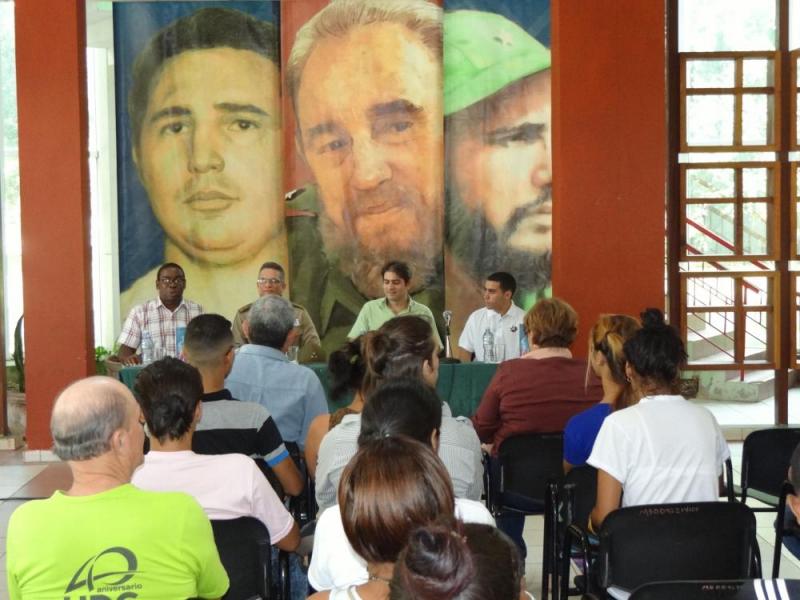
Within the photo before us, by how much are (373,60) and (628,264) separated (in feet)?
8.81

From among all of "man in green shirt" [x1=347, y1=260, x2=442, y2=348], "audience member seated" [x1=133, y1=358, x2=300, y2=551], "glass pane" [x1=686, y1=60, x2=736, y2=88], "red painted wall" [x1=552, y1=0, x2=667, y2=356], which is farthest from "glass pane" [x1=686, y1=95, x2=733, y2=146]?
"audience member seated" [x1=133, y1=358, x2=300, y2=551]

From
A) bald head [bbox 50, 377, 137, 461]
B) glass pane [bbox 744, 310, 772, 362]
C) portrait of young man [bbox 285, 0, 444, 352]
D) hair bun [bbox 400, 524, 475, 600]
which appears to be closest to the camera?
hair bun [bbox 400, 524, 475, 600]

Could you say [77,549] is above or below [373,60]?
below

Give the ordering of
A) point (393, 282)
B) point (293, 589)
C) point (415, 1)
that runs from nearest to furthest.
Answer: point (293, 589), point (393, 282), point (415, 1)

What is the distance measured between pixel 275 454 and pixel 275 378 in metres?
0.80

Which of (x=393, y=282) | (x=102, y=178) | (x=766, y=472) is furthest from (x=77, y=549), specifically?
(x=102, y=178)

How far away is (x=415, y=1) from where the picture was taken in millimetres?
8242

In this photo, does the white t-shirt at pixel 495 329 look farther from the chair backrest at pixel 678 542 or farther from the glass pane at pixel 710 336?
the chair backrest at pixel 678 542

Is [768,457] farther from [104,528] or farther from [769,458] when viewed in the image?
[104,528]

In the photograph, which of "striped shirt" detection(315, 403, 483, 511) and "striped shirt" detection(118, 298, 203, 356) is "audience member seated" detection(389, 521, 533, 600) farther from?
"striped shirt" detection(118, 298, 203, 356)

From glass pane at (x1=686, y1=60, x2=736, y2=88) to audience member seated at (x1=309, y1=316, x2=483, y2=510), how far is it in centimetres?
460

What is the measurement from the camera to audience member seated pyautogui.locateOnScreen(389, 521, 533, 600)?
4.67 ft

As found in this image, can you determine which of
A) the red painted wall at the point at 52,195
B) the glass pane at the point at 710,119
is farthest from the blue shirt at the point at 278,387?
the glass pane at the point at 710,119

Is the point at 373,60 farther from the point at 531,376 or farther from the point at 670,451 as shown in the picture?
the point at 670,451
